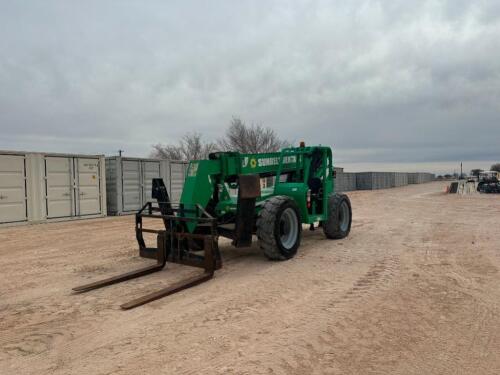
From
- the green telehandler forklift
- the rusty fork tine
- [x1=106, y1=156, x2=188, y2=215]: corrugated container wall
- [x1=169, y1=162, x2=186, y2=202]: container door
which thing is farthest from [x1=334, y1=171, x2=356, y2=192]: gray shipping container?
the rusty fork tine

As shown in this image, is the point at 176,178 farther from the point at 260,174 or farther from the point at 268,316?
the point at 268,316

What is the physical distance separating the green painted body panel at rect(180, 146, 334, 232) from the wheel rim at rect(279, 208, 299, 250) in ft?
1.77

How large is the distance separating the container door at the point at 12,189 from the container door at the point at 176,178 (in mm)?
6587

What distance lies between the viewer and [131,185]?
→ 17.3m

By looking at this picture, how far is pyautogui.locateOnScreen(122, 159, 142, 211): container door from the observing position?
670 inches

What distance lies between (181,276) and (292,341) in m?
2.82

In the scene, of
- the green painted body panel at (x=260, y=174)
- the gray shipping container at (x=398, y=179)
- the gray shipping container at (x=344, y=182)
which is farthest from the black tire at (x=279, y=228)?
the gray shipping container at (x=398, y=179)

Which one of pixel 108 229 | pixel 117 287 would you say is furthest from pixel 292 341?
pixel 108 229

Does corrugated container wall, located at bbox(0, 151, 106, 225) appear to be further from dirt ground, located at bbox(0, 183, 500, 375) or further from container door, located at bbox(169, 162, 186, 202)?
dirt ground, located at bbox(0, 183, 500, 375)

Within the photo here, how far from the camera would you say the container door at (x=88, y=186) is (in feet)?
50.4

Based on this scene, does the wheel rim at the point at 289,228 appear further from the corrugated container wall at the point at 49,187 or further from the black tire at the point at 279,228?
the corrugated container wall at the point at 49,187

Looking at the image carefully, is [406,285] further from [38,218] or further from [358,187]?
[358,187]

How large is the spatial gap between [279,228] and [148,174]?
39.4 feet

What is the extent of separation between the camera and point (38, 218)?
555 inches
